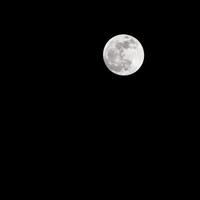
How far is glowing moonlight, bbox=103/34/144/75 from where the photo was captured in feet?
20.0

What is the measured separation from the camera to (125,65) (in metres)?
6.11

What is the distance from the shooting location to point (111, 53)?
6.18m

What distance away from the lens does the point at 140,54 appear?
6.18 meters

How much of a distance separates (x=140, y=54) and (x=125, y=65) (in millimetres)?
350

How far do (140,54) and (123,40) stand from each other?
397mm

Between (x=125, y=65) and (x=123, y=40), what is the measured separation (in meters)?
0.47

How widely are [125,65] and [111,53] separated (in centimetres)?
34

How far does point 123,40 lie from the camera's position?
620 cm

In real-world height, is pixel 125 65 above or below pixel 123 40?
below

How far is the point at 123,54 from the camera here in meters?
6.09

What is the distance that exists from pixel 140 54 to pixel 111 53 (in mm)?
521

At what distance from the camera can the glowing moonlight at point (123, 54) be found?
6.09 metres
